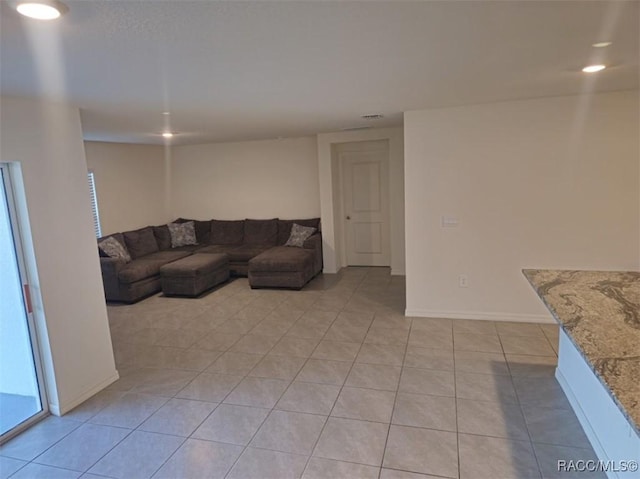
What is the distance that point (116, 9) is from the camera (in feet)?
4.73

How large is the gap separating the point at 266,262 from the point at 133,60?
3.93m

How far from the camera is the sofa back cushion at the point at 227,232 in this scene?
7.11 metres

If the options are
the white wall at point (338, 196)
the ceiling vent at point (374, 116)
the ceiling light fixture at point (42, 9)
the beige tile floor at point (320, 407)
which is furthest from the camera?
the white wall at point (338, 196)

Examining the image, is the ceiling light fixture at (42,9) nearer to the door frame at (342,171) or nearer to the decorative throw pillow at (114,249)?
the decorative throw pillow at (114,249)

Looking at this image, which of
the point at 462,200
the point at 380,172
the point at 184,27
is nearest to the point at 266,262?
the point at 380,172

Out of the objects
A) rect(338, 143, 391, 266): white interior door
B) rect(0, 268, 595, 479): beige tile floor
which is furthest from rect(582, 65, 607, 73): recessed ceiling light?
rect(338, 143, 391, 266): white interior door

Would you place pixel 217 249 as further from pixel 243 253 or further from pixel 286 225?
pixel 286 225

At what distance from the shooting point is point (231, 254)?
21.2 feet

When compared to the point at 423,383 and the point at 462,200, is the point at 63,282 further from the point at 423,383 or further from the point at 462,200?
the point at 462,200

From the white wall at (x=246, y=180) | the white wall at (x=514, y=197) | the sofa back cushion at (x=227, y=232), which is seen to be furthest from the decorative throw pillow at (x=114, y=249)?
the white wall at (x=514, y=197)

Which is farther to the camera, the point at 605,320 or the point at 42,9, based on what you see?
the point at 605,320

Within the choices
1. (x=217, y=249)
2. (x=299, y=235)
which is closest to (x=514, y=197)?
(x=299, y=235)

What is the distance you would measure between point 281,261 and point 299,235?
3.17 ft

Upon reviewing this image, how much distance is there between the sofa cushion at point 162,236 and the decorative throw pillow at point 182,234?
73mm
